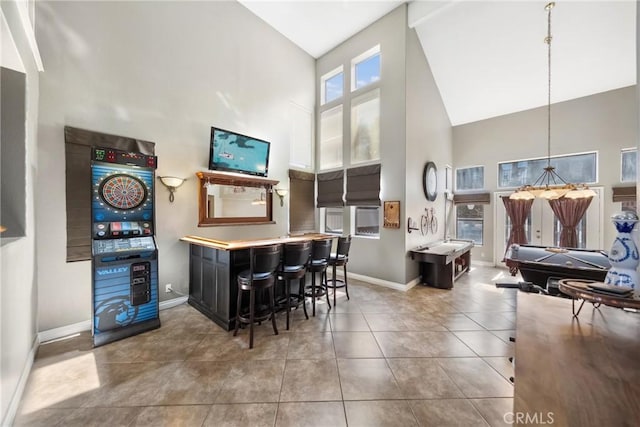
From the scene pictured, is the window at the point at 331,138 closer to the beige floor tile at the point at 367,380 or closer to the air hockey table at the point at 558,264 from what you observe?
the air hockey table at the point at 558,264

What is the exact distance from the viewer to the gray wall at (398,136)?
15.0 ft

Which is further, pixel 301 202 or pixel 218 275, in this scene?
pixel 301 202

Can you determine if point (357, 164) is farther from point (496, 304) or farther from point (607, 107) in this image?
point (607, 107)

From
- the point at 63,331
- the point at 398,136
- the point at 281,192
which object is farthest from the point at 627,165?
the point at 63,331

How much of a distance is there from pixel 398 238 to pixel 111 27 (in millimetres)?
→ 5560

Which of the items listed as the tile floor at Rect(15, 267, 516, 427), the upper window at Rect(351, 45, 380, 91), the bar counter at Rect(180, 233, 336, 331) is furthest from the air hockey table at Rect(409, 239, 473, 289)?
the upper window at Rect(351, 45, 380, 91)

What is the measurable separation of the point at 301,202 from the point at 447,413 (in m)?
4.59

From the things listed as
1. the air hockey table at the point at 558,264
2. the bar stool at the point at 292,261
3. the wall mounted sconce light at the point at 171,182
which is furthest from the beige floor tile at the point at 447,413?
the wall mounted sconce light at the point at 171,182

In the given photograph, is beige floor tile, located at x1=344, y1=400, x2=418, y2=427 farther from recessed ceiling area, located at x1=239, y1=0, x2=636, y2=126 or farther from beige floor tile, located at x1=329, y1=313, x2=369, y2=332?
recessed ceiling area, located at x1=239, y1=0, x2=636, y2=126

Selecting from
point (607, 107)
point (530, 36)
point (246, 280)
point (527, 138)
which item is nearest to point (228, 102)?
point (246, 280)

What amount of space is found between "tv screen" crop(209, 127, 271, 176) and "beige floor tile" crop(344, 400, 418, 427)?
3838 mm

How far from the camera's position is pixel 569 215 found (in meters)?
5.43

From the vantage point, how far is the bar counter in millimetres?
2943

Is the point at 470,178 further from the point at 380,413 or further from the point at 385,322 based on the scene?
the point at 380,413
